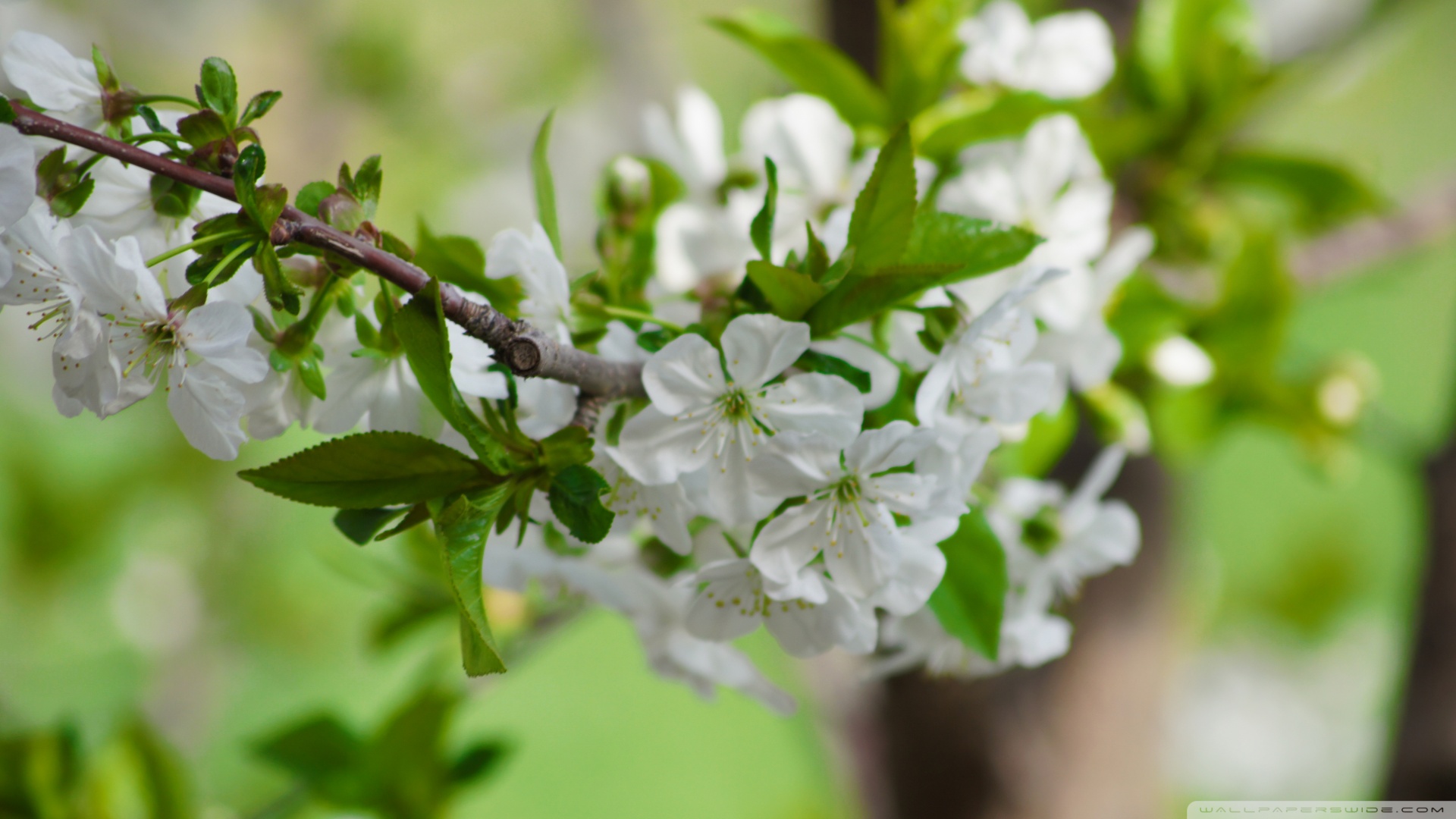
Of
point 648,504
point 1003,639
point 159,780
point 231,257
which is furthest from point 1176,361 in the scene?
point 159,780

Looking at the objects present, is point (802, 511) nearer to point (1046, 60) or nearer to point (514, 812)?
point (1046, 60)

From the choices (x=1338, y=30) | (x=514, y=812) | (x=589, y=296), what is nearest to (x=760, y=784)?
(x=514, y=812)

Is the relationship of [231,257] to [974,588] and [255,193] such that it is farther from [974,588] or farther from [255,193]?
[974,588]

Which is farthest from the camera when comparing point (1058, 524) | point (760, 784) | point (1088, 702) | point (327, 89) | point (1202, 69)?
point (760, 784)

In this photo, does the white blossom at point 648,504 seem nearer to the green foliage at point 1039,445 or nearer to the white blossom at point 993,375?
the white blossom at point 993,375

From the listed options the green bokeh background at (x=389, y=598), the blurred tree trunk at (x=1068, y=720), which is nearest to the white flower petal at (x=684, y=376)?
the blurred tree trunk at (x=1068, y=720)

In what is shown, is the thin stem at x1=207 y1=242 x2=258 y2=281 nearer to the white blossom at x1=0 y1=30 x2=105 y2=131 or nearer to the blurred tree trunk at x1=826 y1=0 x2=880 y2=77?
the white blossom at x1=0 y1=30 x2=105 y2=131
